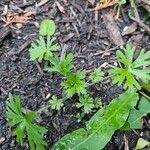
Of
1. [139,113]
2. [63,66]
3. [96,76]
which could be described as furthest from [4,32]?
[139,113]

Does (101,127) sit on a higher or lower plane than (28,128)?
lower

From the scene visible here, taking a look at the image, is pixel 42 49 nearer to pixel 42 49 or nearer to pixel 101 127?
pixel 42 49

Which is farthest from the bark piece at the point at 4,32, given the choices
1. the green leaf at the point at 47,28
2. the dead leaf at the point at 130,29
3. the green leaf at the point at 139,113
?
the green leaf at the point at 139,113

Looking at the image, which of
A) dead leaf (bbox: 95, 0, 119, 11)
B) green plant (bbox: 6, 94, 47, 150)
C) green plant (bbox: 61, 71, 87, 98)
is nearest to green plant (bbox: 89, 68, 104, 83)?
green plant (bbox: 61, 71, 87, 98)

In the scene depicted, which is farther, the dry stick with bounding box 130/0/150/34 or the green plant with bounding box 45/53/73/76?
the dry stick with bounding box 130/0/150/34

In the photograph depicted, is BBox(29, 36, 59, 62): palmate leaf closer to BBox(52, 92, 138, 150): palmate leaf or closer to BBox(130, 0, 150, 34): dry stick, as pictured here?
BBox(52, 92, 138, 150): palmate leaf

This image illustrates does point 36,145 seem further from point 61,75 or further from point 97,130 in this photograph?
point 61,75

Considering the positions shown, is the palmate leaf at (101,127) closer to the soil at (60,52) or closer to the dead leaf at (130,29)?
the soil at (60,52)
